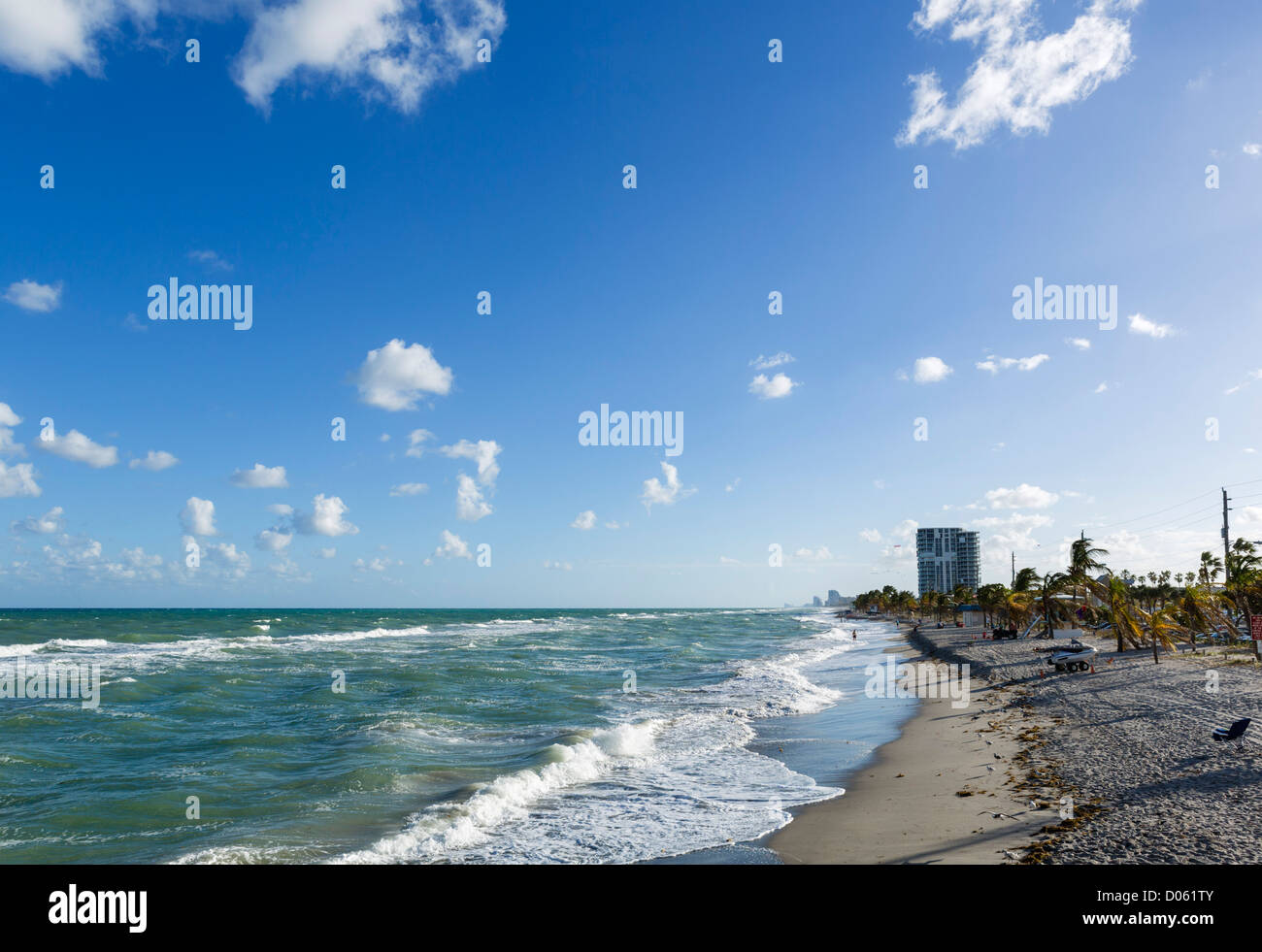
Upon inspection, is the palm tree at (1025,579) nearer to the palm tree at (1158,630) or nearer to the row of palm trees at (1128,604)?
the row of palm trees at (1128,604)

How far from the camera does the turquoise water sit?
12.5 metres

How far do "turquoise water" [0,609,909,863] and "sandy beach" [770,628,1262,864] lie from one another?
1.41 meters

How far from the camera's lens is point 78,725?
75.7 ft

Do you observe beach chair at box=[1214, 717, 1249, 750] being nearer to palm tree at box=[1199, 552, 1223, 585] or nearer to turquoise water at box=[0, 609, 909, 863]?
turquoise water at box=[0, 609, 909, 863]

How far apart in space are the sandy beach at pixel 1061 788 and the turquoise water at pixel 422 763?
141 cm

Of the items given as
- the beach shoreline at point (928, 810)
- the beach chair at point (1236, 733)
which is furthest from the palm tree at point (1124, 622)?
the beach chair at point (1236, 733)

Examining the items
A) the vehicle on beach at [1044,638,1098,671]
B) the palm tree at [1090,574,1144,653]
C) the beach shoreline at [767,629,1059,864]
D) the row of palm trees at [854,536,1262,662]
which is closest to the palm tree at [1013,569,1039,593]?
the row of palm trees at [854,536,1262,662]

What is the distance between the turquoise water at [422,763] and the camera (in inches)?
491

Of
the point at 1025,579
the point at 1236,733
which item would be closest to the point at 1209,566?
the point at 1025,579

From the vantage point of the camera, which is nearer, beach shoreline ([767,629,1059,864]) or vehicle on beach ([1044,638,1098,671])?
beach shoreline ([767,629,1059,864])

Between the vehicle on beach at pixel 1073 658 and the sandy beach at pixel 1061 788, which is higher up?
the sandy beach at pixel 1061 788

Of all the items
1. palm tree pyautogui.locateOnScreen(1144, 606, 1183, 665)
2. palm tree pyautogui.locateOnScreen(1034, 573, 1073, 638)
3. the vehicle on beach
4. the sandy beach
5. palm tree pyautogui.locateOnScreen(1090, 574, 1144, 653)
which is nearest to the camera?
the sandy beach
